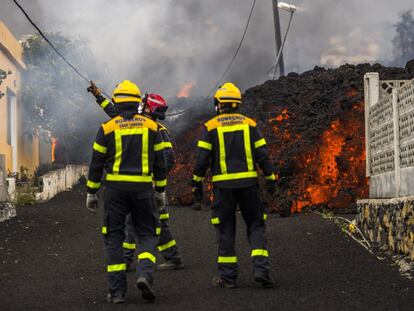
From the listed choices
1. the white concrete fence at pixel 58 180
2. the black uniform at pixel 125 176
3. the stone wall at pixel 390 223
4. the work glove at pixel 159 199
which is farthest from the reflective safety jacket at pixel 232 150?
the white concrete fence at pixel 58 180

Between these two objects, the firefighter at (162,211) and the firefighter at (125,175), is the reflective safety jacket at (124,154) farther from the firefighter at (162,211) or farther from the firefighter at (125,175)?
the firefighter at (162,211)

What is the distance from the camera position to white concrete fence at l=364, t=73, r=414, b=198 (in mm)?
9508

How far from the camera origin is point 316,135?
18.8 m

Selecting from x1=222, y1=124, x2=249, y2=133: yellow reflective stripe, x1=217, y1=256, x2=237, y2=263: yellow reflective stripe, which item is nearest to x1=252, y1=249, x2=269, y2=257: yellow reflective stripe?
x1=217, y1=256, x2=237, y2=263: yellow reflective stripe

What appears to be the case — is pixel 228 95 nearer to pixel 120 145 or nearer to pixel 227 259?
pixel 120 145

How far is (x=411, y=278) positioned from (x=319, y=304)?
1724 mm

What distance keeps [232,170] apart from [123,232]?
4.42ft

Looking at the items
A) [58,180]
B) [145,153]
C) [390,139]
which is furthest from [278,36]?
[145,153]

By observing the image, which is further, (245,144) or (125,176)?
(245,144)

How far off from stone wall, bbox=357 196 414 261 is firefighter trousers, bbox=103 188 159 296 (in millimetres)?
3159

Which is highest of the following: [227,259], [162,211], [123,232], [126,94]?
[126,94]

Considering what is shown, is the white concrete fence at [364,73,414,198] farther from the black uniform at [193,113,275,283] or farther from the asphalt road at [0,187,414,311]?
the black uniform at [193,113,275,283]

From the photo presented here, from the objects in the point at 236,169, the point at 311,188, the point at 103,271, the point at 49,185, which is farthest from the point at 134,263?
the point at 49,185

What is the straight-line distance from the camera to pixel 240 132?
782 cm
